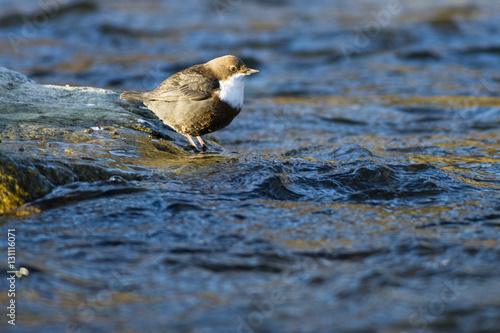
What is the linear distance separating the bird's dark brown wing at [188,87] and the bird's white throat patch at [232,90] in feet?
0.25

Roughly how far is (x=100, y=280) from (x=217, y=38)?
10.4 meters

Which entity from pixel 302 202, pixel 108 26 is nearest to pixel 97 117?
pixel 302 202

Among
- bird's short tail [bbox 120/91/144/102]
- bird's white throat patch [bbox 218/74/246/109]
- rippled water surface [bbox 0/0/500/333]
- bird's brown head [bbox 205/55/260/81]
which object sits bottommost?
rippled water surface [bbox 0/0/500/333]

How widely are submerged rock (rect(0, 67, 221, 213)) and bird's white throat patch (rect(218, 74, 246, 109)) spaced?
0.62 m

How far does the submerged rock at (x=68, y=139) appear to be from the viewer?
406 centimetres

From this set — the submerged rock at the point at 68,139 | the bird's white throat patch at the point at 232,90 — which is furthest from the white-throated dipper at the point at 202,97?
the submerged rock at the point at 68,139

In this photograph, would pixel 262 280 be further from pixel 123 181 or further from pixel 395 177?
pixel 395 177

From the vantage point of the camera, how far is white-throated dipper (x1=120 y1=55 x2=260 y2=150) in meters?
5.25

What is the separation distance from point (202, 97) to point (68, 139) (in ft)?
4.03

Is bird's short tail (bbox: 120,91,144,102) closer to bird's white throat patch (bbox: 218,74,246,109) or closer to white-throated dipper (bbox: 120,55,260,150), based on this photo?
white-throated dipper (bbox: 120,55,260,150)

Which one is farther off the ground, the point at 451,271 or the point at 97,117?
the point at 97,117

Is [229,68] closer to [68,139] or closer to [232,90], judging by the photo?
[232,90]

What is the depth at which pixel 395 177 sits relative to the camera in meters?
4.84

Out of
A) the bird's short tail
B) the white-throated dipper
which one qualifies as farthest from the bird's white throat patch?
the bird's short tail
